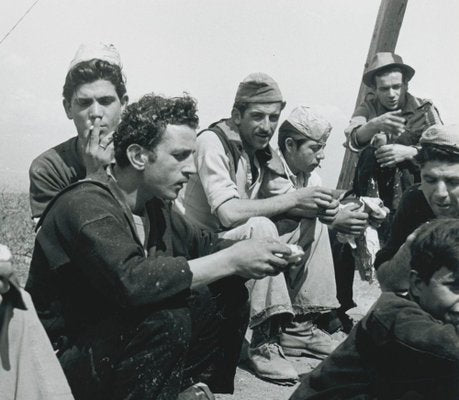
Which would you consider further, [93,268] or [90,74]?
[90,74]

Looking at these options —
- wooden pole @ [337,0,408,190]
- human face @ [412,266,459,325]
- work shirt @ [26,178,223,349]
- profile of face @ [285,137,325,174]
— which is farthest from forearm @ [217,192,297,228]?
wooden pole @ [337,0,408,190]

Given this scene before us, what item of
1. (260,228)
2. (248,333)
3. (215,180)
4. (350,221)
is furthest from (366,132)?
(260,228)

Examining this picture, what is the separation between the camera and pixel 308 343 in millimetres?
4797

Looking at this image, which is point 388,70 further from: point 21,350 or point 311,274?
point 21,350

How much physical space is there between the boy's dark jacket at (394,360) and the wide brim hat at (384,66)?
13.1ft

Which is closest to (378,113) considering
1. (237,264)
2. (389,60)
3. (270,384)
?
(389,60)

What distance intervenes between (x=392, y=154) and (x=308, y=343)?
5.81 ft

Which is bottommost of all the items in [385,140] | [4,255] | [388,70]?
[4,255]

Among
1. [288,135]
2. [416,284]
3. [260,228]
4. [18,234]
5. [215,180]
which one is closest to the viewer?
[416,284]

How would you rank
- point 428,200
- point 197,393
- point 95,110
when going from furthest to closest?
point 95,110 → point 428,200 → point 197,393

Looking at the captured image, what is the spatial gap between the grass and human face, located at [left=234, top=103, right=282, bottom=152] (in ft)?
8.25

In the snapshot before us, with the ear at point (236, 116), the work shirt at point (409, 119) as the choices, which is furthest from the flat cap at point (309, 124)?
the work shirt at point (409, 119)

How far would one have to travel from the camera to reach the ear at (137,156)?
3.41m

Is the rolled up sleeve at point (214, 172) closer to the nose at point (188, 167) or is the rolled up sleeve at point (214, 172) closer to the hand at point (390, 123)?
the nose at point (188, 167)
